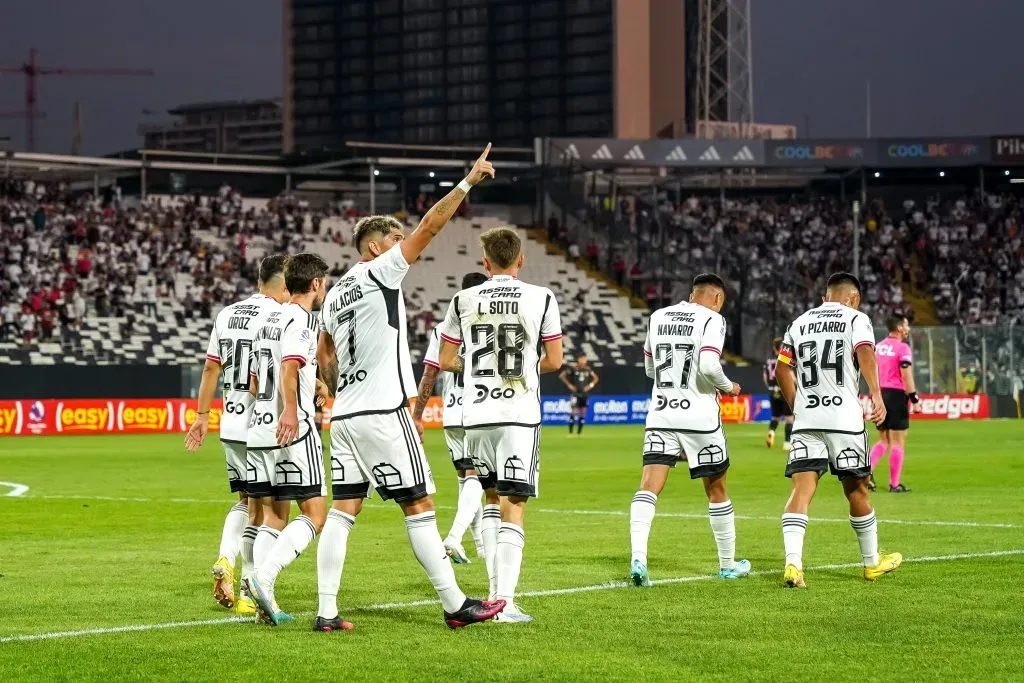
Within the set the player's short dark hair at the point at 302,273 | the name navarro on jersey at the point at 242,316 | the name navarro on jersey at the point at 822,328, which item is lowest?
the name navarro on jersey at the point at 822,328

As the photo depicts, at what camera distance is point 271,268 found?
10.6 meters

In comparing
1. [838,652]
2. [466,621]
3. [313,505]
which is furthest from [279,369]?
[838,652]

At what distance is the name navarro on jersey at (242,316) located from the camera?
10.5 meters

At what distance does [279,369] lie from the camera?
10.2m

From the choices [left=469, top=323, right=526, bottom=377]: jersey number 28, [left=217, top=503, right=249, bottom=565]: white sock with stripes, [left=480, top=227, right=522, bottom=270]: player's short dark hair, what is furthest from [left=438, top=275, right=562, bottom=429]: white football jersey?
[left=217, top=503, right=249, bottom=565]: white sock with stripes

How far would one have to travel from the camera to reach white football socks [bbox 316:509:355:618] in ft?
29.8

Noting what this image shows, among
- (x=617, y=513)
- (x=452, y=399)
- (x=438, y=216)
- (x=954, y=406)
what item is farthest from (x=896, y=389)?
(x=954, y=406)

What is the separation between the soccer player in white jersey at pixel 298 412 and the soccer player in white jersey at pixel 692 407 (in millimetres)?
2795

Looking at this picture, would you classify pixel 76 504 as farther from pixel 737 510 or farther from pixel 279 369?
pixel 279 369

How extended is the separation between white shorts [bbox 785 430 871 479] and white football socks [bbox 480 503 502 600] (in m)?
2.30

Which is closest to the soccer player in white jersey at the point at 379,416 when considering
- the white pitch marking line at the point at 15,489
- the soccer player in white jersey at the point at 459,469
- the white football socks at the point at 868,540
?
the soccer player in white jersey at the point at 459,469

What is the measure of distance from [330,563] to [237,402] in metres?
1.77

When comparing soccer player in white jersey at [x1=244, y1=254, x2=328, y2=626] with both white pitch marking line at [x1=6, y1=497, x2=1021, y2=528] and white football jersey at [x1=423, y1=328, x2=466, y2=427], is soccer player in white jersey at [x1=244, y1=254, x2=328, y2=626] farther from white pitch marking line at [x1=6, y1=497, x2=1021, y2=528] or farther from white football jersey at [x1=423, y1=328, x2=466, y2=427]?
white pitch marking line at [x1=6, y1=497, x2=1021, y2=528]

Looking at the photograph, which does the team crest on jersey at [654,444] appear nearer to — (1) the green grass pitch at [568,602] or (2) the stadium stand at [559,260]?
(1) the green grass pitch at [568,602]
